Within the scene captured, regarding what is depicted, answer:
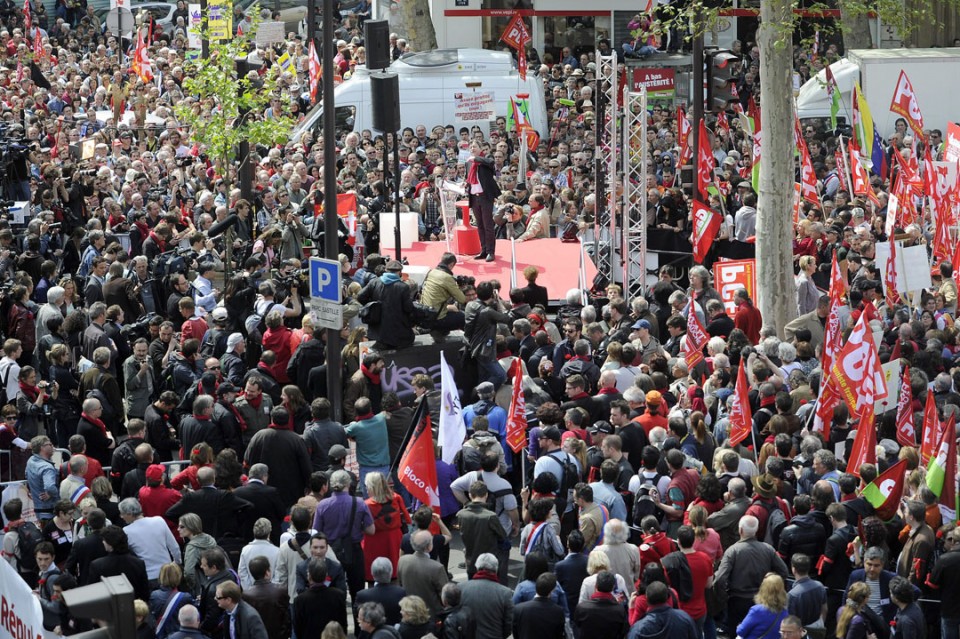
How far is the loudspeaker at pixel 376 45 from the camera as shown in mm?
18641

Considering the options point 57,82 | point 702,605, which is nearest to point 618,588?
point 702,605

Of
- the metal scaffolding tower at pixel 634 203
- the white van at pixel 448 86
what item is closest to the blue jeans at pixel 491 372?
the metal scaffolding tower at pixel 634 203

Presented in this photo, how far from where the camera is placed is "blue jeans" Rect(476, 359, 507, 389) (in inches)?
602

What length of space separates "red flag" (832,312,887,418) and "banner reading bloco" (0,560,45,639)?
919 centimetres

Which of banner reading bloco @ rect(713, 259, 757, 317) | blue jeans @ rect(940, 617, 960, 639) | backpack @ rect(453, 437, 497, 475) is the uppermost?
banner reading bloco @ rect(713, 259, 757, 317)

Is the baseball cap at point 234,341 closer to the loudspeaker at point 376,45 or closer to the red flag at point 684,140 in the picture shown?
the loudspeaker at point 376,45

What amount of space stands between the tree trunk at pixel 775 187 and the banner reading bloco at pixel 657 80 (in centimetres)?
1094

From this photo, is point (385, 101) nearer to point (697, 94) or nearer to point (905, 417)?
point (697, 94)

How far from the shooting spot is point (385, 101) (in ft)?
59.8

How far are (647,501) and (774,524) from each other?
0.98 meters

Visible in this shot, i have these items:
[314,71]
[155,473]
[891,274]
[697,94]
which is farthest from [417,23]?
[155,473]

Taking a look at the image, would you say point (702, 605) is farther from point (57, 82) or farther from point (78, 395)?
point (57, 82)

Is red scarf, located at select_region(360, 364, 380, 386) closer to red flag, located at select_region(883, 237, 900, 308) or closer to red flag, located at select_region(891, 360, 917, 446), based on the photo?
red flag, located at select_region(891, 360, 917, 446)

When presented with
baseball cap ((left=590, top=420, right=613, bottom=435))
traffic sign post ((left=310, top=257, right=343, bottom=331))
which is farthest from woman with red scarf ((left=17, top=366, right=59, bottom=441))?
baseball cap ((left=590, top=420, right=613, bottom=435))
